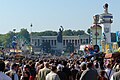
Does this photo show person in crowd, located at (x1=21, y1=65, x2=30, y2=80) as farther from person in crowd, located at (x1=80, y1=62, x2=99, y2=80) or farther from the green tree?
the green tree

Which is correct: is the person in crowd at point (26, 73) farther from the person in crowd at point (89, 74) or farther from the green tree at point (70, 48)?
the green tree at point (70, 48)

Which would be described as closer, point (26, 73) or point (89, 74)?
point (89, 74)

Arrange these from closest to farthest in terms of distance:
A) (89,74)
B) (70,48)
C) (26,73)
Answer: (89,74)
(26,73)
(70,48)

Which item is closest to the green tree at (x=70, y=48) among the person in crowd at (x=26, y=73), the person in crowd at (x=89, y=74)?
the person in crowd at (x=26, y=73)

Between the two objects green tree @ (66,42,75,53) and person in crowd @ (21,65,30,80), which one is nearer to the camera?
person in crowd @ (21,65,30,80)

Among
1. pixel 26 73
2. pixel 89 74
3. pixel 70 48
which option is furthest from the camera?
pixel 70 48

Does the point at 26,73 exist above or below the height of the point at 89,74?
below

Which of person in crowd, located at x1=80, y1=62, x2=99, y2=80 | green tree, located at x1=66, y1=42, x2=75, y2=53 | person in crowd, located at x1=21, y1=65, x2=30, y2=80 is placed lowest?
green tree, located at x1=66, y1=42, x2=75, y2=53

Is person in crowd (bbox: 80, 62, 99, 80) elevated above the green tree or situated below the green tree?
above

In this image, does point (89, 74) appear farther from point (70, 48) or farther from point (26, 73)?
point (70, 48)

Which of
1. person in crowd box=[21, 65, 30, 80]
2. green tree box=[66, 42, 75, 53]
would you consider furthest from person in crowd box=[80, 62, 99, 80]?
green tree box=[66, 42, 75, 53]

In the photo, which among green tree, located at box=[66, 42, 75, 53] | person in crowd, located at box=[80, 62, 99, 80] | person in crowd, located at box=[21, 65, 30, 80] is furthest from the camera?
green tree, located at box=[66, 42, 75, 53]

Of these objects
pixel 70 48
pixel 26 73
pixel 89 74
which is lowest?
pixel 70 48

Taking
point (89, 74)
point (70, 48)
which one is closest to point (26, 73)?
point (89, 74)
